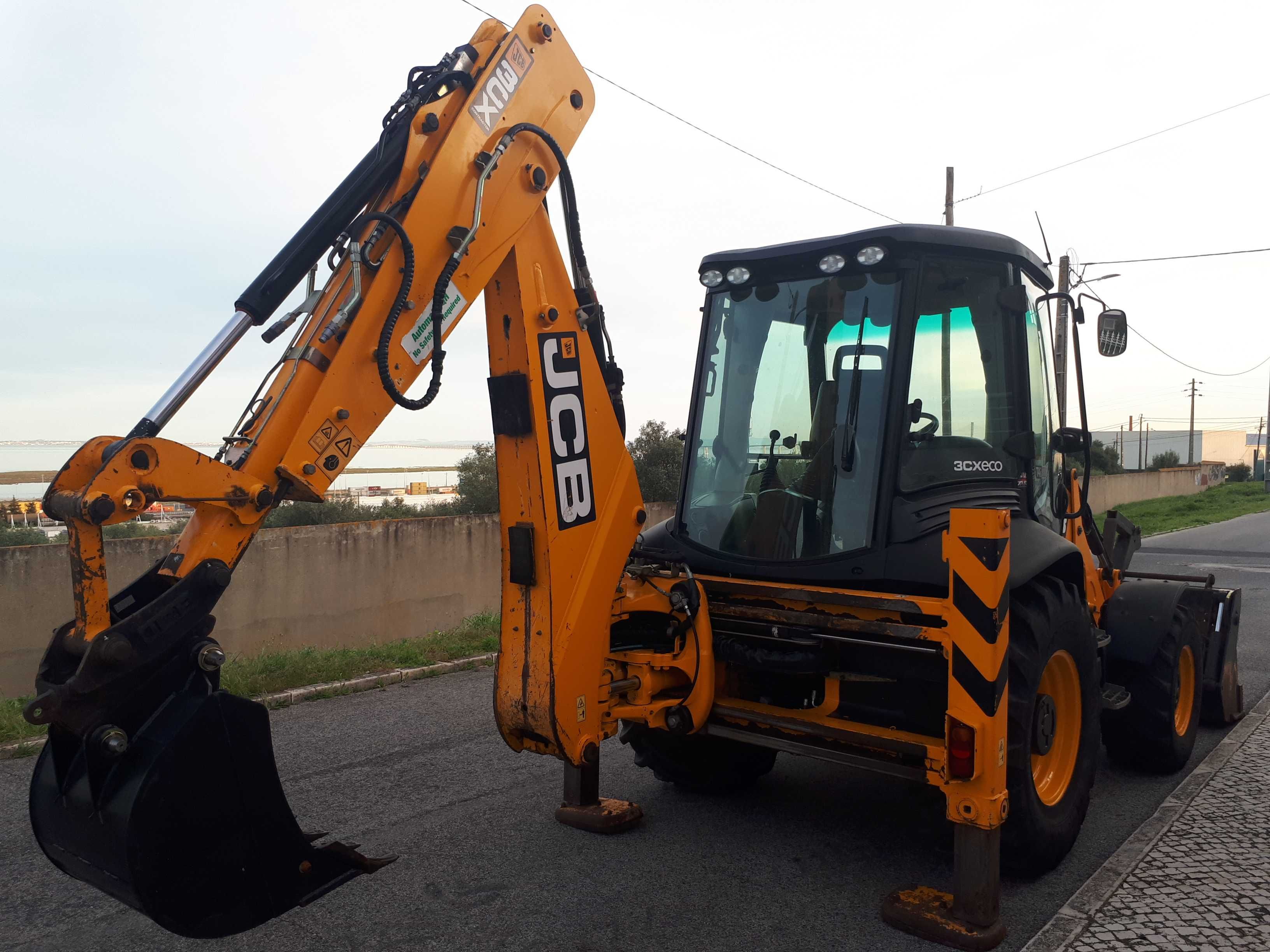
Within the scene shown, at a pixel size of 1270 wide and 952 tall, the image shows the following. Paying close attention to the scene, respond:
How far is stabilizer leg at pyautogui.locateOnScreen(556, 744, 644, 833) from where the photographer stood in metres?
4.51

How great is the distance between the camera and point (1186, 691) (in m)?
5.73

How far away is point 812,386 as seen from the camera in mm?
4316

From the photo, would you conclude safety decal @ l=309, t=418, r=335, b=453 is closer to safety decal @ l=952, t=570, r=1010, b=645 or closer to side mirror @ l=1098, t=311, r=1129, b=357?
safety decal @ l=952, t=570, r=1010, b=645

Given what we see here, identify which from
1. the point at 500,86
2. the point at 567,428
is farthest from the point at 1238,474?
the point at 500,86

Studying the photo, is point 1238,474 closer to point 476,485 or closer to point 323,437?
point 476,485

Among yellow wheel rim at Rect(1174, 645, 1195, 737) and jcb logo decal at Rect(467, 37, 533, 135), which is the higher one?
jcb logo decal at Rect(467, 37, 533, 135)

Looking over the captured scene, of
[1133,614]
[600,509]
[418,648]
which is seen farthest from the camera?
[418,648]

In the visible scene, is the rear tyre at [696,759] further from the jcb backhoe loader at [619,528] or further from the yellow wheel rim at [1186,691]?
the yellow wheel rim at [1186,691]

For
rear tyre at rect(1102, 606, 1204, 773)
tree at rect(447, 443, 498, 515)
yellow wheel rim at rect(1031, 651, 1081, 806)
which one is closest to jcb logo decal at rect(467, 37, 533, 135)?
yellow wheel rim at rect(1031, 651, 1081, 806)

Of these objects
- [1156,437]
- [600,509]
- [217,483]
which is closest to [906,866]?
[600,509]

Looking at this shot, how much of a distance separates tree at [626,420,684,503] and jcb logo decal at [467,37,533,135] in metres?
13.2

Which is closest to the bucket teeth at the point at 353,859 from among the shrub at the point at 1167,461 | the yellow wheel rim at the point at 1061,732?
the yellow wheel rim at the point at 1061,732

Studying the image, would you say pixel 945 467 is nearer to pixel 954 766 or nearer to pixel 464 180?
pixel 954 766

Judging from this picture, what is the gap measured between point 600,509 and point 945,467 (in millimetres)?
1497
